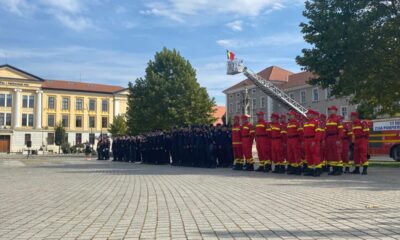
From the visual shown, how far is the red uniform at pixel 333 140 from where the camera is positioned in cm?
1434

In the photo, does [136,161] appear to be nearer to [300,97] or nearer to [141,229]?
[141,229]

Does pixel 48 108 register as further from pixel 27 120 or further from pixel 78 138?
pixel 78 138

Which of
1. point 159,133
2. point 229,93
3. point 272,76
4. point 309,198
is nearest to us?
point 309,198

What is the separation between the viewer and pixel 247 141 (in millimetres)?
17094

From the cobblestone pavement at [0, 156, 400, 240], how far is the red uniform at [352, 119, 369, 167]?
14.1 feet

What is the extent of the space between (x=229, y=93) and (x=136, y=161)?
2382 inches

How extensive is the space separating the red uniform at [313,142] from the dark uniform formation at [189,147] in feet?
19.3

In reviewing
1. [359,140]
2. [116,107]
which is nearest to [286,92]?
[116,107]

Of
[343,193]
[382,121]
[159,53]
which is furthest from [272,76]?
[343,193]

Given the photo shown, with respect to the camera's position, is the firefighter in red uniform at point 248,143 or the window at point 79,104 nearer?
the firefighter in red uniform at point 248,143

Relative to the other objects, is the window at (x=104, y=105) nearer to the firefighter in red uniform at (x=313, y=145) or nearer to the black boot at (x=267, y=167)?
the black boot at (x=267, y=167)

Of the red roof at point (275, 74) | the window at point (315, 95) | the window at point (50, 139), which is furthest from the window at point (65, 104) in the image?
the window at point (315, 95)

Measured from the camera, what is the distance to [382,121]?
30094 mm

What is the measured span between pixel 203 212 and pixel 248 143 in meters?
10.2
